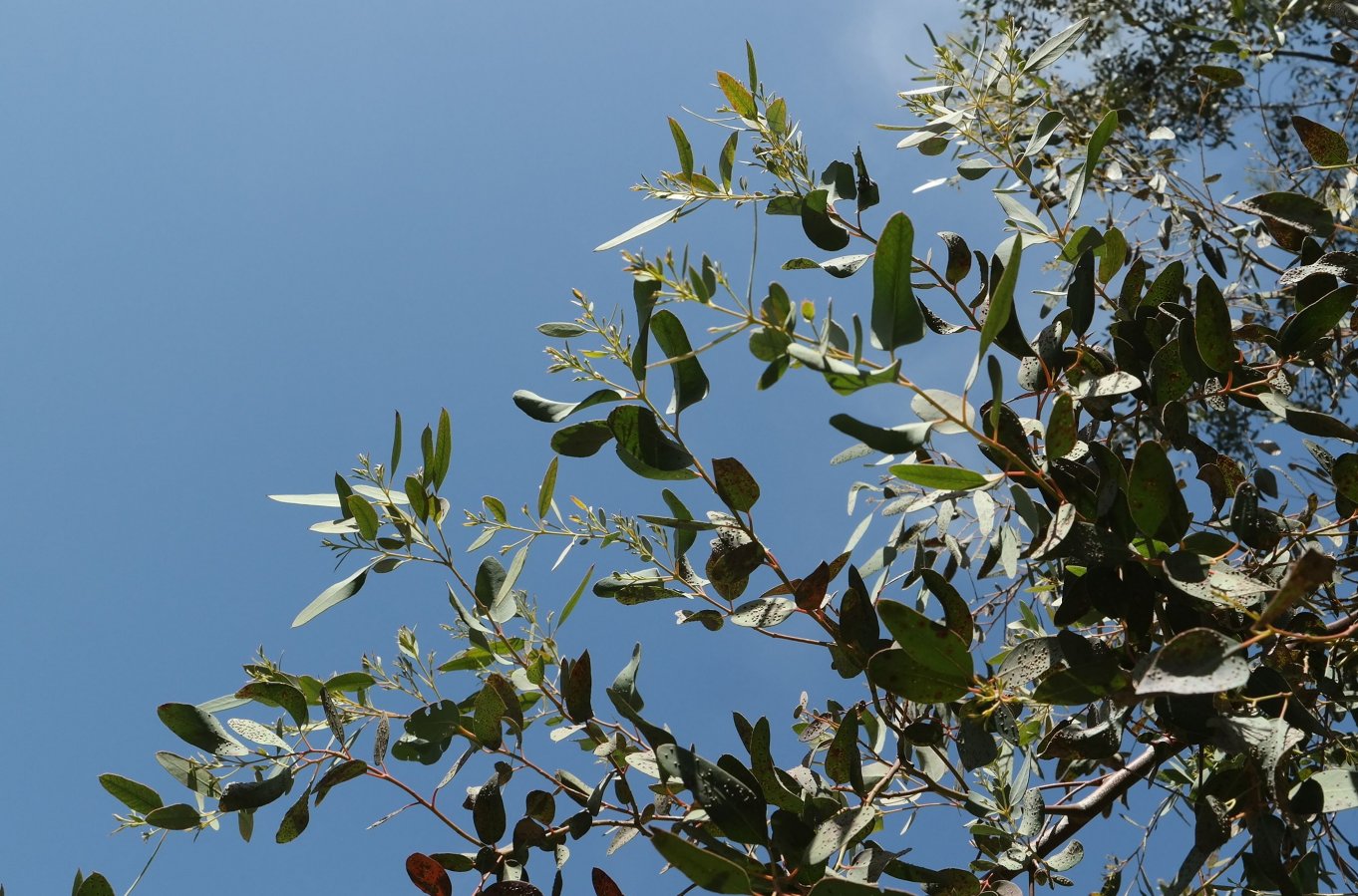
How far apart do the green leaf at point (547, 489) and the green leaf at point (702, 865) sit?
2.08 ft

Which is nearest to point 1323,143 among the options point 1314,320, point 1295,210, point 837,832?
point 1295,210

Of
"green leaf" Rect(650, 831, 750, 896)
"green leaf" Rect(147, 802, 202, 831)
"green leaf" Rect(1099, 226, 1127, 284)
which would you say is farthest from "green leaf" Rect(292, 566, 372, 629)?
"green leaf" Rect(1099, 226, 1127, 284)

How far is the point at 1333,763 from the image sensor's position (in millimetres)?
1549

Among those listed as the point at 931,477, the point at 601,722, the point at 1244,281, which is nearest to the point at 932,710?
the point at 601,722

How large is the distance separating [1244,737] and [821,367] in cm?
58

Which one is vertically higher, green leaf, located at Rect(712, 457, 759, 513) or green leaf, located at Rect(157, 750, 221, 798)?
green leaf, located at Rect(712, 457, 759, 513)

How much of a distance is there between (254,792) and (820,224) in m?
1.06

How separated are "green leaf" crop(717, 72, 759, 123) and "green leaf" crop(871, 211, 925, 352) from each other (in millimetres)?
626

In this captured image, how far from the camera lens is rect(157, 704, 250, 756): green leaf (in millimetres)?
1218

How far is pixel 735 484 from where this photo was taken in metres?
1.18

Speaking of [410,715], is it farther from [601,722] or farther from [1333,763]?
[1333,763]

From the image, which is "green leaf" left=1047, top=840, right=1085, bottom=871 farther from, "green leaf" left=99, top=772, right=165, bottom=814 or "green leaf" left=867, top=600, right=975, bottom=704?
"green leaf" left=99, top=772, right=165, bottom=814

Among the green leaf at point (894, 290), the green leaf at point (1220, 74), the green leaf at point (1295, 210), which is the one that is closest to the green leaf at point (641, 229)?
the green leaf at point (894, 290)

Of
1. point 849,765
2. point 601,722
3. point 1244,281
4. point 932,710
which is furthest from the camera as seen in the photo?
point 1244,281
